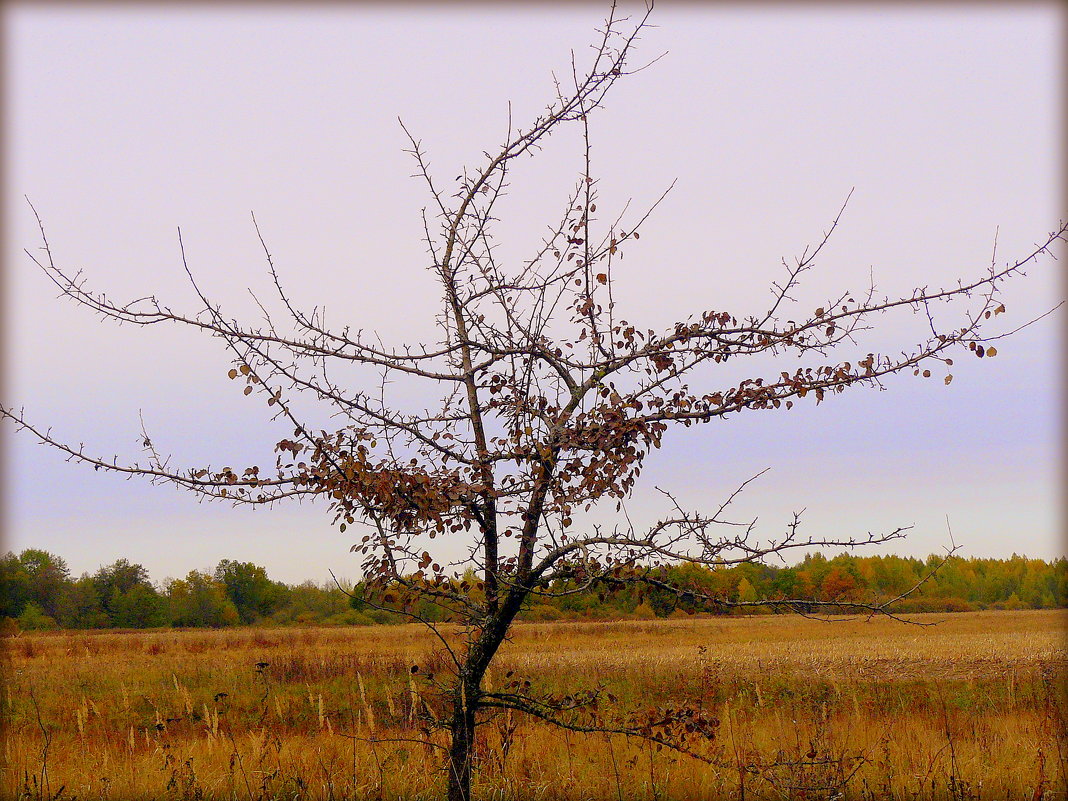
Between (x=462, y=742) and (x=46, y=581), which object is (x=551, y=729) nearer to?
(x=462, y=742)

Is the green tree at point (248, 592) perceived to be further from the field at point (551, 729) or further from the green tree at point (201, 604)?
the field at point (551, 729)

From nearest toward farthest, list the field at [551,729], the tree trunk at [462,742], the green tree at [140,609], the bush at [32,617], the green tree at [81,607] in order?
the tree trunk at [462,742] → the field at [551,729] → the bush at [32,617] → the green tree at [81,607] → the green tree at [140,609]

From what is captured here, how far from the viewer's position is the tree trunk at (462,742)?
353 cm

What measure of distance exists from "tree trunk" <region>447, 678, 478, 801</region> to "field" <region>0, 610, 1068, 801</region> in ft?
0.68

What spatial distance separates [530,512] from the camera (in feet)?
11.2

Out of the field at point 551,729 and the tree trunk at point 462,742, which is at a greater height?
the tree trunk at point 462,742

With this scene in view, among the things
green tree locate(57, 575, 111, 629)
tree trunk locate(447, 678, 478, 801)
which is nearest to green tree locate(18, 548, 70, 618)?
green tree locate(57, 575, 111, 629)

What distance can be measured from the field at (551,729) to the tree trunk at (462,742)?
0.21 meters

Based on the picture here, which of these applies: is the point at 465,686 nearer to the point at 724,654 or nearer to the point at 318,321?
the point at 318,321

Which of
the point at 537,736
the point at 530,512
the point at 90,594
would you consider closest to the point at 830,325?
the point at 530,512

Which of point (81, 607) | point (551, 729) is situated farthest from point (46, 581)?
point (551, 729)

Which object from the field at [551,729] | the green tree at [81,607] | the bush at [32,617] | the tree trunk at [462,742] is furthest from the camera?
the green tree at [81,607]

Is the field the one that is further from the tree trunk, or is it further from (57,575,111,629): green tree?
(57,575,111,629): green tree

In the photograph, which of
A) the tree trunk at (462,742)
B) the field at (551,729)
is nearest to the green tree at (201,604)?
the field at (551,729)
